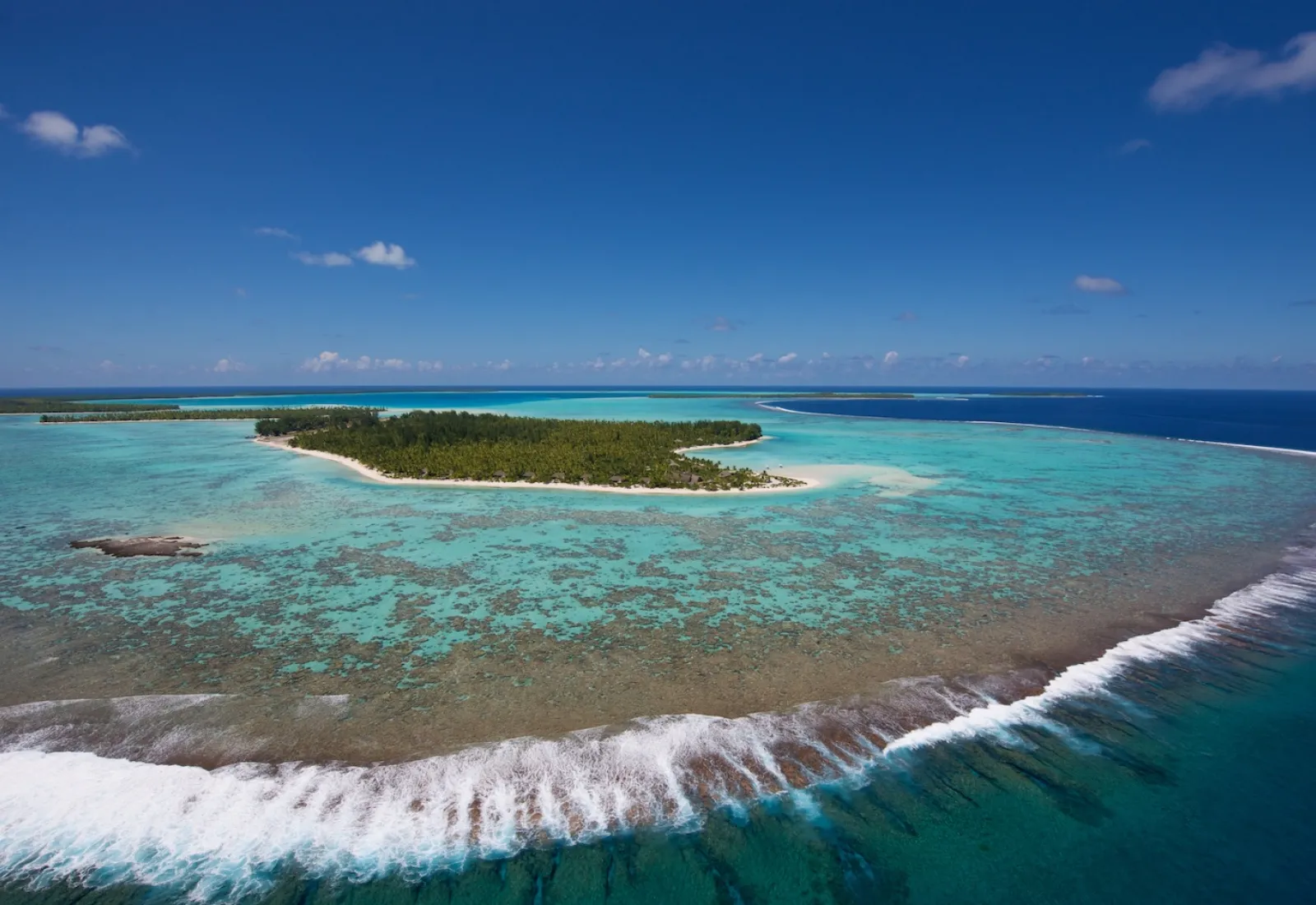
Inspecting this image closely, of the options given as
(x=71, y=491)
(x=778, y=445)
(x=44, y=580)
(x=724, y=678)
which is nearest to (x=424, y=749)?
(x=724, y=678)

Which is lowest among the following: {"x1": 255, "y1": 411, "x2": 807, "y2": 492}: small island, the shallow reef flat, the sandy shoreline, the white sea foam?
the white sea foam

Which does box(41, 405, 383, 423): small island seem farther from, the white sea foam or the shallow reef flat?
the white sea foam

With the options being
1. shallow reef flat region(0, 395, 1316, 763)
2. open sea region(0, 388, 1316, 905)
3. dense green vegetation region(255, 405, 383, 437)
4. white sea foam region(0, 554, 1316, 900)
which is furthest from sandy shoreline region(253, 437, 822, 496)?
dense green vegetation region(255, 405, 383, 437)

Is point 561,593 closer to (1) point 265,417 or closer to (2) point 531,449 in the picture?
(2) point 531,449

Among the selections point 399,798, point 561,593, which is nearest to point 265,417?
point 561,593

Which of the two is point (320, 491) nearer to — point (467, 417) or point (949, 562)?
point (467, 417)

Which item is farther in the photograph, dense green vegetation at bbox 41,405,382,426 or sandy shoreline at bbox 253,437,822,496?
dense green vegetation at bbox 41,405,382,426
